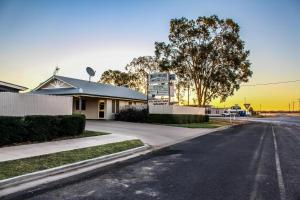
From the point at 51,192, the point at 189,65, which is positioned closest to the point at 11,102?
the point at 51,192

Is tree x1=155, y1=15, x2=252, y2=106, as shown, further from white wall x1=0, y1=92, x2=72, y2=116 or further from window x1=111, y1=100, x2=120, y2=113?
white wall x1=0, y1=92, x2=72, y2=116

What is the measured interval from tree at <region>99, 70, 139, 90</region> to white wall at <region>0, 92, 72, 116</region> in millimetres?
54643

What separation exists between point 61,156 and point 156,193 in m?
5.14

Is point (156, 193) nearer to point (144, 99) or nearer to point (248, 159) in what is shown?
point (248, 159)

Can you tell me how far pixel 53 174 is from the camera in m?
7.76

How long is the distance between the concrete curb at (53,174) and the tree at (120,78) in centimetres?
6097

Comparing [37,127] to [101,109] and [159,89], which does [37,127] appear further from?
[101,109]

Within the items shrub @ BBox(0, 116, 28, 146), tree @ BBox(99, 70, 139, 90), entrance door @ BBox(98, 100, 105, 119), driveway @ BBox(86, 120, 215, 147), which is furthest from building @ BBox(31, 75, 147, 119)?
tree @ BBox(99, 70, 139, 90)

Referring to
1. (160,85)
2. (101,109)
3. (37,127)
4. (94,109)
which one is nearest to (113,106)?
(101,109)

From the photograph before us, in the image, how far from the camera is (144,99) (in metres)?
40.6

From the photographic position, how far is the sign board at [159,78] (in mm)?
31869

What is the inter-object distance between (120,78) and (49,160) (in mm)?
64981

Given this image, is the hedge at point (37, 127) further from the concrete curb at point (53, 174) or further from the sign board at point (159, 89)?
the sign board at point (159, 89)

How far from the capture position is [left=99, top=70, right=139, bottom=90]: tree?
71812 millimetres
